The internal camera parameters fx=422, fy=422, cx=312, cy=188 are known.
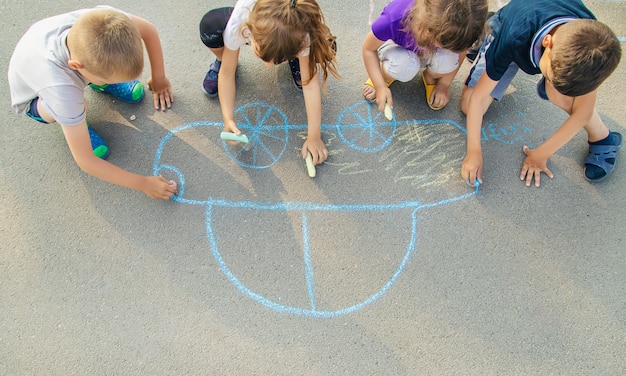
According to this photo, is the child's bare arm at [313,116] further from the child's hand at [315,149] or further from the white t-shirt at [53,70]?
the white t-shirt at [53,70]

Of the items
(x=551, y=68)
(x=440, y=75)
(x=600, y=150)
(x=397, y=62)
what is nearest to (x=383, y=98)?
(x=397, y=62)

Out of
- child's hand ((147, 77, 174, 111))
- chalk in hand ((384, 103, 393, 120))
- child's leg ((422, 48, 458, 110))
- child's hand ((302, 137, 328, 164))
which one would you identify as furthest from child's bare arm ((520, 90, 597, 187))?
child's hand ((147, 77, 174, 111))

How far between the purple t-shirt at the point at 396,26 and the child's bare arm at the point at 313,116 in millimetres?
409

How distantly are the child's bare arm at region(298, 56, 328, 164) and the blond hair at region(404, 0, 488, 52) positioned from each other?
1.88 ft

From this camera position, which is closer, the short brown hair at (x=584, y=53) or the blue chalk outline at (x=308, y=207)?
the short brown hair at (x=584, y=53)

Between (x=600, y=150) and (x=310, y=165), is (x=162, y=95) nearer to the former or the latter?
(x=310, y=165)

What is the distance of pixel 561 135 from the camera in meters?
2.13

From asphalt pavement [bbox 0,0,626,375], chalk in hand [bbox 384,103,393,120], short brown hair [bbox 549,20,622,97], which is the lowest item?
asphalt pavement [bbox 0,0,626,375]

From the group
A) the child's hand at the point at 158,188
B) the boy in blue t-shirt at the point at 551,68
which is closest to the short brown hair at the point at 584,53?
the boy in blue t-shirt at the point at 551,68

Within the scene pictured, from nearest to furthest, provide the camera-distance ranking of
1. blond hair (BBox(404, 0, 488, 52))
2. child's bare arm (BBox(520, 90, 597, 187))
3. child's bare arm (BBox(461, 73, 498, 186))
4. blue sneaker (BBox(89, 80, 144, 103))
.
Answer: blond hair (BBox(404, 0, 488, 52))
child's bare arm (BBox(520, 90, 597, 187))
child's bare arm (BBox(461, 73, 498, 186))
blue sneaker (BBox(89, 80, 144, 103))

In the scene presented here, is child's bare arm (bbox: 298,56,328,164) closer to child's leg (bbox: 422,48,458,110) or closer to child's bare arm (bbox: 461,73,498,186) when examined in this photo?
child's leg (bbox: 422,48,458,110)

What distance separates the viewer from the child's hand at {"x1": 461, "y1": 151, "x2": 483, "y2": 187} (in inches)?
87.7

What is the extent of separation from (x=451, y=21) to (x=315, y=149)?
0.90 m

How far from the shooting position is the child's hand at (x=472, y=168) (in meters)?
2.23
